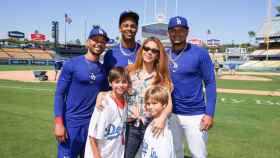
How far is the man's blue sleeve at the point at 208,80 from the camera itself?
436cm

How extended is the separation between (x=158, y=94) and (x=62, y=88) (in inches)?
47.0

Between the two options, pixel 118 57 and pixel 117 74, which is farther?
pixel 118 57

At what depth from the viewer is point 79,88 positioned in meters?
3.88

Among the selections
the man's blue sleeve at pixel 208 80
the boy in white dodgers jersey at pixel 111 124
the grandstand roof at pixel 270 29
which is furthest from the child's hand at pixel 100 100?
the grandstand roof at pixel 270 29

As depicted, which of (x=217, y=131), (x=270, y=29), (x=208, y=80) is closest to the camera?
(x=208, y=80)

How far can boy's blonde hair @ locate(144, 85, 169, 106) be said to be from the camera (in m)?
3.57

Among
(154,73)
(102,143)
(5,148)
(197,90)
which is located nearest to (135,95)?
(154,73)

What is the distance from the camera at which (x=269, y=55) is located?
75.0 meters

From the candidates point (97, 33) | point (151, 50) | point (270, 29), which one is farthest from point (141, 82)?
point (270, 29)

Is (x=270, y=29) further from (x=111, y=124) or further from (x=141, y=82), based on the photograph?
(x=111, y=124)

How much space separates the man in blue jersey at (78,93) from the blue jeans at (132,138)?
52cm

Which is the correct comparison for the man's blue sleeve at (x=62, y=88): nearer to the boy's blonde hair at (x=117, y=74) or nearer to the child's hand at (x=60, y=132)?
the child's hand at (x=60, y=132)

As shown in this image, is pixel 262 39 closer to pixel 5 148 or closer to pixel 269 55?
pixel 269 55

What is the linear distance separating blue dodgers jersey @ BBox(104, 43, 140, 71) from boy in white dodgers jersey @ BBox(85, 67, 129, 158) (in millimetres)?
484
